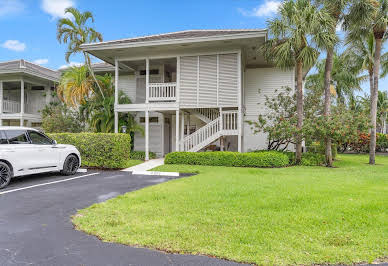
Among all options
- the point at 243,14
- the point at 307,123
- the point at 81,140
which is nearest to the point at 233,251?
the point at 81,140

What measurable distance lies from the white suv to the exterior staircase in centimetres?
572

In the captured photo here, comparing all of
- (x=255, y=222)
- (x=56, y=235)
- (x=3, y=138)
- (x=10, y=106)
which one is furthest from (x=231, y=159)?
(x=10, y=106)

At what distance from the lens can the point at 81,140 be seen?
Result: 1098 cm

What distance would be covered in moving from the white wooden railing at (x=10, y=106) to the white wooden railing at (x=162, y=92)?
11219 mm

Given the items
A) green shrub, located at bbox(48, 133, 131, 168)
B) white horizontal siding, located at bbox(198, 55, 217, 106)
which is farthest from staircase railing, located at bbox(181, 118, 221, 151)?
green shrub, located at bbox(48, 133, 131, 168)

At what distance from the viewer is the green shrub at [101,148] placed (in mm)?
10781

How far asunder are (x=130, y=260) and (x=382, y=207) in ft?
14.8

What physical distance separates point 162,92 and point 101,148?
188 inches

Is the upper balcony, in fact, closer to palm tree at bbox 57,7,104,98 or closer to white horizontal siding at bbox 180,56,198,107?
palm tree at bbox 57,7,104,98

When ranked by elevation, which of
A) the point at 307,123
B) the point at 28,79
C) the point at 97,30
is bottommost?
the point at 307,123

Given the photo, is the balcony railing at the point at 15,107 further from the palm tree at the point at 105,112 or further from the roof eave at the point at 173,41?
the roof eave at the point at 173,41

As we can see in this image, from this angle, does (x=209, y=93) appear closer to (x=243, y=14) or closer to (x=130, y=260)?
(x=243, y=14)

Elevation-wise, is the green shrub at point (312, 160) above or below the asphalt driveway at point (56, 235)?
above

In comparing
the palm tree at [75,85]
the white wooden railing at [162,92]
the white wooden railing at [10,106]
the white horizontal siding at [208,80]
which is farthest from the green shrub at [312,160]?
the white wooden railing at [10,106]
